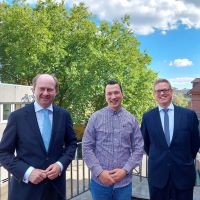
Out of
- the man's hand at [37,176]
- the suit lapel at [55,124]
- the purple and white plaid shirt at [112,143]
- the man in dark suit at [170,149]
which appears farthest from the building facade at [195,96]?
the man's hand at [37,176]

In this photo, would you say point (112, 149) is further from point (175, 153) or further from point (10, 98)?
point (10, 98)

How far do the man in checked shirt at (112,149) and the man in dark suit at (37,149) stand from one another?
0.30 m

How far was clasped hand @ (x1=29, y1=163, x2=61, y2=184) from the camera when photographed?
7.91 feet

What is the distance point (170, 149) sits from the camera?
9.45 feet

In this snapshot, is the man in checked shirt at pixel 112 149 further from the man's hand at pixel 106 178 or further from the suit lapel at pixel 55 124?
the suit lapel at pixel 55 124

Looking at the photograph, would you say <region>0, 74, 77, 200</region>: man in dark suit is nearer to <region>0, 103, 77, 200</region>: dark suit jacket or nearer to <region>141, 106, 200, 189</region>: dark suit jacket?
<region>0, 103, 77, 200</region>: dark suit jacket

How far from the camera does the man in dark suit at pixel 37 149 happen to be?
2461mm

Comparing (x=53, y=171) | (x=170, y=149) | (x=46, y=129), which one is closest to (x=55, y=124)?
(x=46, y=129)

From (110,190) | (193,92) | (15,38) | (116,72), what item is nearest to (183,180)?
(110,190)

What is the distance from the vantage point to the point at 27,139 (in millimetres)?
2469

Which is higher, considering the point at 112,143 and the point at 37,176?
the point at 112,143

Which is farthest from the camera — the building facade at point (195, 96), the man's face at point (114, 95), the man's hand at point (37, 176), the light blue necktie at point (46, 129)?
the building facade at point (195, 96)

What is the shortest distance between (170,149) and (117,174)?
578 mm

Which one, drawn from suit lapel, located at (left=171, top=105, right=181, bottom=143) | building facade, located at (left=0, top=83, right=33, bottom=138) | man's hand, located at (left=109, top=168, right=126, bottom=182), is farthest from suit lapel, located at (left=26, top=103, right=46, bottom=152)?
building facade, located at (left=0, top=83, right=33, bottom=138)
